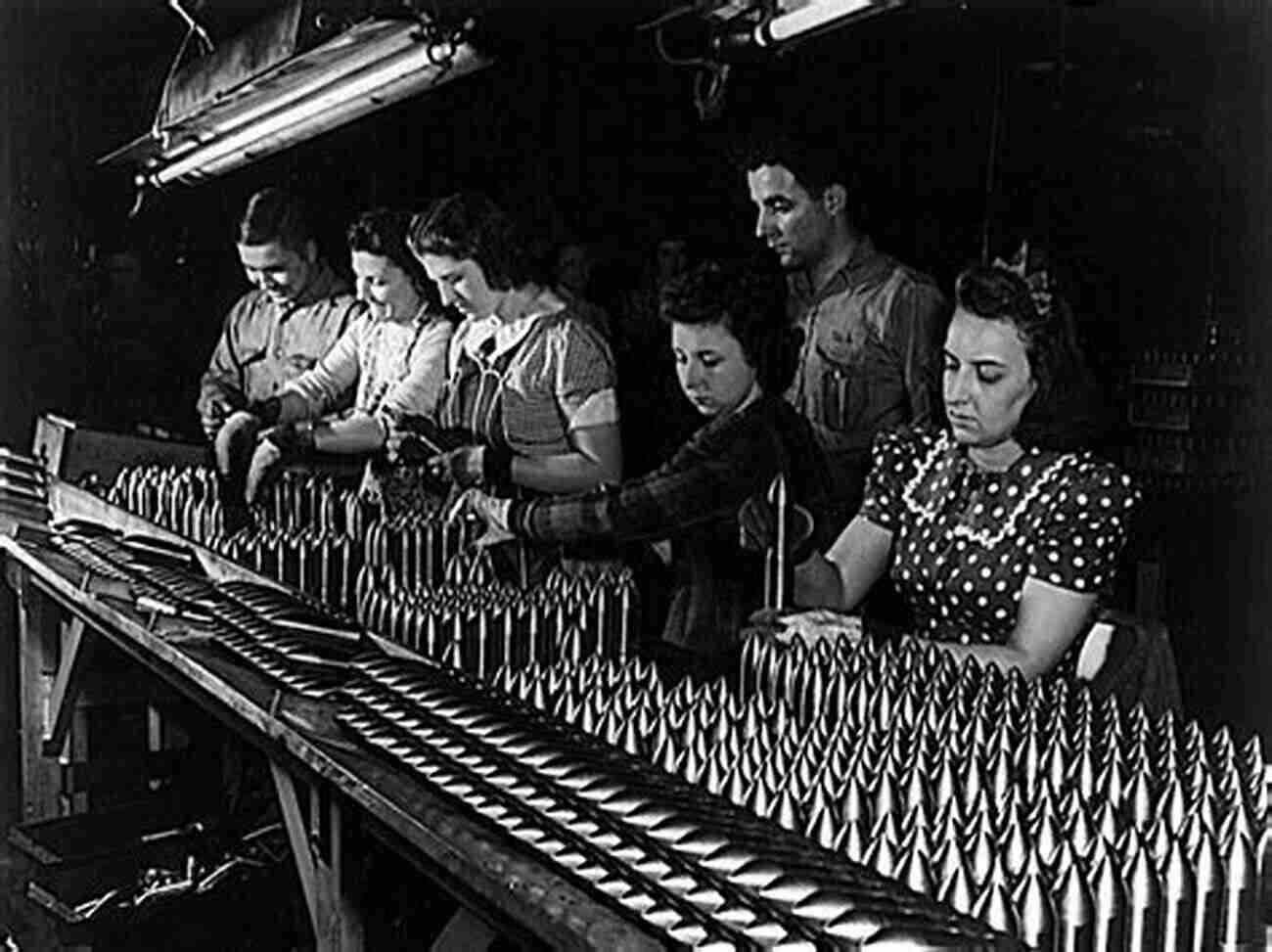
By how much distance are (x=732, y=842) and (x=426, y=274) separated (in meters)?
2.09

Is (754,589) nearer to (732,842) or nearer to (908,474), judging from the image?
(908,474)

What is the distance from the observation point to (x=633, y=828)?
4.75 ft

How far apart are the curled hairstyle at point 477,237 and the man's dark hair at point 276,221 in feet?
1.27

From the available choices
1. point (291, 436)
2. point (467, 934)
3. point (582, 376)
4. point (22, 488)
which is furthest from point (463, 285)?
point (467, 934)

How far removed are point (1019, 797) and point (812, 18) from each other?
4.23ft

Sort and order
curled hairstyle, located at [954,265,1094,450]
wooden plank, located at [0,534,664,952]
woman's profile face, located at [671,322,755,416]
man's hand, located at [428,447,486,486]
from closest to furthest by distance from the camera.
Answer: wooden plank, located at [0,534,664,952]
curled hairstyle, located at [954,265,1094,450]
woman's profile face, located at [671,322,755,416]
man's hand, located at [428,447,486,486]

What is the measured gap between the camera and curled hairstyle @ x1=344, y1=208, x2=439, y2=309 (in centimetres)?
328

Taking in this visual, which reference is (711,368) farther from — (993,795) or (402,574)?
(993,795)

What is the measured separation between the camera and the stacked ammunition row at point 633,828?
1183mm

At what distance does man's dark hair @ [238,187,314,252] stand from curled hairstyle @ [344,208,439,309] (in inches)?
6.1

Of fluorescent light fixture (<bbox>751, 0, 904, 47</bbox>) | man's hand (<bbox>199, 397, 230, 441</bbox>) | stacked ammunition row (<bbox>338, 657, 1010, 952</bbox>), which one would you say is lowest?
stacked ammunition row (<bbox>338, 657, 1010, 952</bbox>)

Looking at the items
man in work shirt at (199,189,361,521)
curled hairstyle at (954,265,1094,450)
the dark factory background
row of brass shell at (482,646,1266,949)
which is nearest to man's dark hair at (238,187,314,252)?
man in work shirt at (199,189,361,521)

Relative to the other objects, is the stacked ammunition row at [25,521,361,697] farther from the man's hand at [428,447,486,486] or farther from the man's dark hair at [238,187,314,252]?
the man's dark hair at [238,187,314,252]

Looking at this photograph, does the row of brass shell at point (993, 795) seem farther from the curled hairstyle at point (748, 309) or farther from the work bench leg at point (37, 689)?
the work bench leg at point (37, 689)
